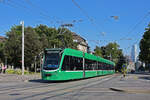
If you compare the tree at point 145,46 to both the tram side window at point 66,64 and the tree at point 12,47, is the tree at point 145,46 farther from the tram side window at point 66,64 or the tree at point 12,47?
the tram side window at point 66,64

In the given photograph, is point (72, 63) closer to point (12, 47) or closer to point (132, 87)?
point (132, 87)

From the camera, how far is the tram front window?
21.0 m

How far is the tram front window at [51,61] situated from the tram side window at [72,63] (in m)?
0.85

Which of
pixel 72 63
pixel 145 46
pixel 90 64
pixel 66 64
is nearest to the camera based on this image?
pixel 66 64

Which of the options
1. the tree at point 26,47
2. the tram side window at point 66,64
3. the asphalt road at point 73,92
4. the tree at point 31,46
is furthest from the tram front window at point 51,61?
the tree at point 26,47

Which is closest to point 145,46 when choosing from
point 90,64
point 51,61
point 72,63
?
point 90,64

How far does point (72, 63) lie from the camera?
23.5m

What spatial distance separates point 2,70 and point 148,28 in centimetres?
3951

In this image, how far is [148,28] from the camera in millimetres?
62875

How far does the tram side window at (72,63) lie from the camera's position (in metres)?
22.0

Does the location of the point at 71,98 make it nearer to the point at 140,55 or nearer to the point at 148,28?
the point at 148,28

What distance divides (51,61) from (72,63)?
287 cm

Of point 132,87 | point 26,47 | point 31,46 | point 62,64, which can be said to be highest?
point 31,46

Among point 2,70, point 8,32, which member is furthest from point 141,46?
point 2,70
